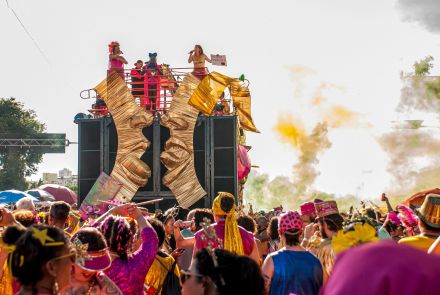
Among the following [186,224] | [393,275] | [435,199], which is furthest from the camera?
[186,224]

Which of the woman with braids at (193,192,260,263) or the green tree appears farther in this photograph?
the green tree

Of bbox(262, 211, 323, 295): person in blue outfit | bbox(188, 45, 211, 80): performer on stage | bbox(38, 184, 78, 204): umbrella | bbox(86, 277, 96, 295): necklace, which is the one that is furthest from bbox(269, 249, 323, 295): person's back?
bbox(38, 184, 78, 204): umbrella

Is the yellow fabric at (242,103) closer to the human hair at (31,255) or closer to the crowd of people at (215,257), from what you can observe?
the crowd of people at (215,257)

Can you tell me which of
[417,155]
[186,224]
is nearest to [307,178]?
[417,155]

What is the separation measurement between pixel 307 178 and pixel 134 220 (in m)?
24.6

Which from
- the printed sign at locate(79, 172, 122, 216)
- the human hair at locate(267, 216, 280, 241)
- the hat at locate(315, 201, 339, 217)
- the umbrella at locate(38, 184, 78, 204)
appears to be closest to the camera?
the hat at locate(315, 201, 339, 217)

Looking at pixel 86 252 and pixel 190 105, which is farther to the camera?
pixel 190 105

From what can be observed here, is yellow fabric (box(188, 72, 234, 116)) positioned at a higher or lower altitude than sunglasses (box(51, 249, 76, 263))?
higher

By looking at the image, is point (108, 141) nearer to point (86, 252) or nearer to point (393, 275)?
point (86, 252)

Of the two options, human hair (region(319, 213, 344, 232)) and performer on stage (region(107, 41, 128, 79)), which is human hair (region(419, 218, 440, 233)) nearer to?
human hair (region(319, 213, 344, 232))

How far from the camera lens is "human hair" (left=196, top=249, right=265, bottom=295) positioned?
8.49 feet

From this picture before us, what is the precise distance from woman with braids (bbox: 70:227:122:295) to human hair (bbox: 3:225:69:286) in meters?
0.70

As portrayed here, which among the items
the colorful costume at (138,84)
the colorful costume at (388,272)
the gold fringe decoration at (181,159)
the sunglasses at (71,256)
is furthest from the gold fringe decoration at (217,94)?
the colorful costume at (388,272)

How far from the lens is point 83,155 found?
48.3ft
